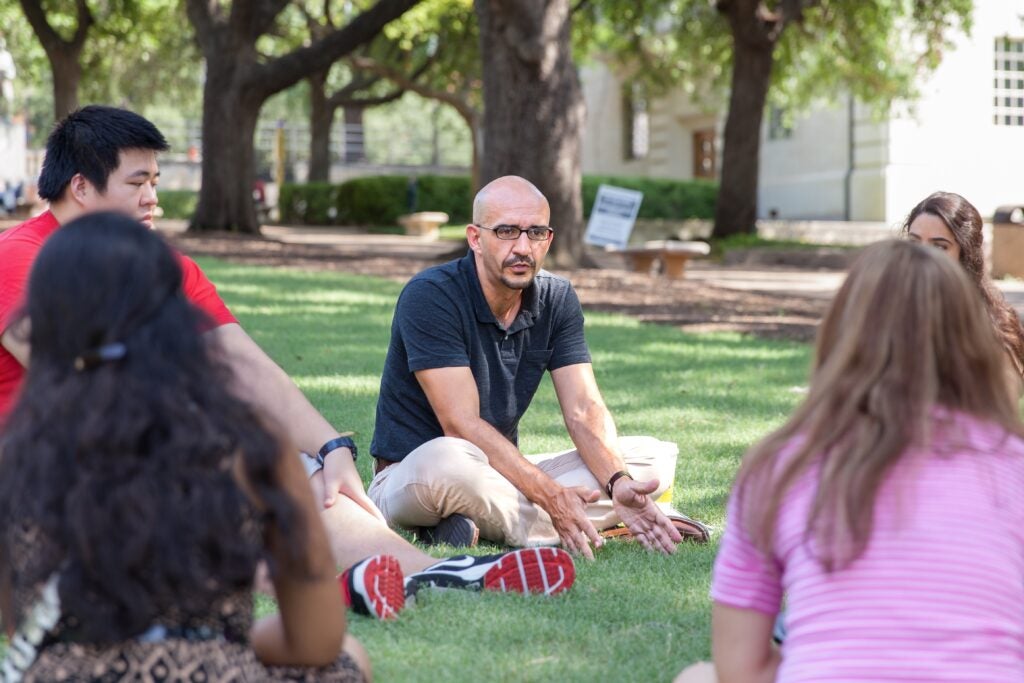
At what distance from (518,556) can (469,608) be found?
255 millimetres

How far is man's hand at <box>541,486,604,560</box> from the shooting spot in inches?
181

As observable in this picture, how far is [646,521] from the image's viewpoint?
4.77 m

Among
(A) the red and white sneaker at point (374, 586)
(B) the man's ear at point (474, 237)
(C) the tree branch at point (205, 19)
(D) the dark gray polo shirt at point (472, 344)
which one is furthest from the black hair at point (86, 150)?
(C) the tree branch at point (205, 19)

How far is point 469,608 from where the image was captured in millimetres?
3975

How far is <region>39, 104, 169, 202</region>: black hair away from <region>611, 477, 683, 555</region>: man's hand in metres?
1.97

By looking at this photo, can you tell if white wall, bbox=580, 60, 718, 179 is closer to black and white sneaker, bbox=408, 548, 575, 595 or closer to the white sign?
the white sign

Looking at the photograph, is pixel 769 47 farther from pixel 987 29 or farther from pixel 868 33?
pixel 987 29

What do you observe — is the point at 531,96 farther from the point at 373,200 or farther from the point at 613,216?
the point at 373,200

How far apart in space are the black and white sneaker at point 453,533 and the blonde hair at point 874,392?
2587 millimetres

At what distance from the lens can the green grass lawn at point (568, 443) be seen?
3645 mm

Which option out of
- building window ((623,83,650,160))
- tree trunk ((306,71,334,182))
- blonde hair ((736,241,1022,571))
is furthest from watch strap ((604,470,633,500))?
building window ((623,83,650,160))

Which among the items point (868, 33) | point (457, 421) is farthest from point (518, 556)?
point (868, 33)

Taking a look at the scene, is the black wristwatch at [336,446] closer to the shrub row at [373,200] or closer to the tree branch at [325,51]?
the tree branch at [325,51]

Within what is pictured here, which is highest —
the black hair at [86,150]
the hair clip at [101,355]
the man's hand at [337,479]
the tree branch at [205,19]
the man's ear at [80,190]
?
the tree branch at [205,19]
